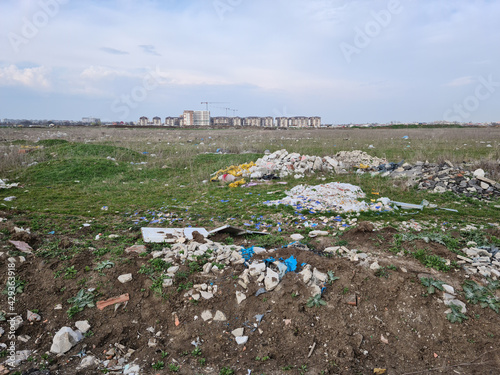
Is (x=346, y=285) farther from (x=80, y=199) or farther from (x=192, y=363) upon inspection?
(x=80, y=199)

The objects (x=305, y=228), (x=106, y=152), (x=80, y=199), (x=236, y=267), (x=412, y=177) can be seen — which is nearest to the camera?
(x=236, y=267)

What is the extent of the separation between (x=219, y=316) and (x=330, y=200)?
Result: 4754mm

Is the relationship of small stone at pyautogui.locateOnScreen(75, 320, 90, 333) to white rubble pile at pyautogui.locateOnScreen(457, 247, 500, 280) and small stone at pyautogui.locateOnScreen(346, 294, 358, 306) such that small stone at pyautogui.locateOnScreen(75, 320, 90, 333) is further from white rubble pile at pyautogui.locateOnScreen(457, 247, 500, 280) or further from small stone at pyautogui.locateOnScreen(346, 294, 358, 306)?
white rubble pile at pyautogui.locateOnScreen(457, 247, 500, 280)

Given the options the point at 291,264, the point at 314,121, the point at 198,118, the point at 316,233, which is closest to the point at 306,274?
the point at 291,264

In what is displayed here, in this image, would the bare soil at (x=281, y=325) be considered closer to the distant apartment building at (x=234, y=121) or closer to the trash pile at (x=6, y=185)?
the trash pile at (x=6, y=185)

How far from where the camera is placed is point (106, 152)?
49.3 feet

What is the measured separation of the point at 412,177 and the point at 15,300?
1061 cm

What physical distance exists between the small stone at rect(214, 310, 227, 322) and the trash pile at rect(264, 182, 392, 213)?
3.98m

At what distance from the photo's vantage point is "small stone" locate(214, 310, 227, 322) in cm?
313

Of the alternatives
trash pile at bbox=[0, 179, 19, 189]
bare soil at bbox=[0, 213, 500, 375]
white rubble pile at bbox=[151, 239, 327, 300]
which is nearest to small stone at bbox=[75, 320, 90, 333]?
bare soil at bbox=[0, 213, 500, 375]

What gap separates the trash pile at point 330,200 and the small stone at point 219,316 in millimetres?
3984

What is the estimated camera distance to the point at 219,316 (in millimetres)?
3158

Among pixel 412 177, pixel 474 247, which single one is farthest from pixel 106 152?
pixel 474 247

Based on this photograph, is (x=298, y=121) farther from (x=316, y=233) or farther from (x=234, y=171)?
(x=316, y=233)
